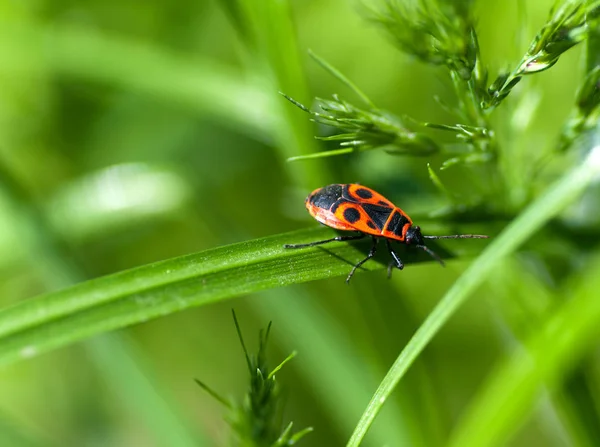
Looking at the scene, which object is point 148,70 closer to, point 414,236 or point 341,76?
point 341,76

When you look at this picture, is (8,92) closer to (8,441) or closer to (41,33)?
(41,33)

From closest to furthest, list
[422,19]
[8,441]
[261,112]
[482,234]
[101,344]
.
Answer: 1. [422,19]
2. [482,234]
3. [8,441]
4. [101,344]
5. [261,112]

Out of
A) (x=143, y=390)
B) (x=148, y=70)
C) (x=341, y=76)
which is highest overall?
(x=341, y=76)

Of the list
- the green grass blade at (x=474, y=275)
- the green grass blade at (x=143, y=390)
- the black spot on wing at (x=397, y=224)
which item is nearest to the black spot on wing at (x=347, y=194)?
the black spot on wing at (x=397, y=224)

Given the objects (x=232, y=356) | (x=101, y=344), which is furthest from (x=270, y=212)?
(x=101, y=344)

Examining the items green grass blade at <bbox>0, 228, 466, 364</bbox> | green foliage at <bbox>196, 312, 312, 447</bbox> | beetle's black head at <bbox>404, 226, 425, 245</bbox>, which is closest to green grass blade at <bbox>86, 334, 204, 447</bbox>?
green grass blade at <bbox>0, 228, 466, 364</bbox>

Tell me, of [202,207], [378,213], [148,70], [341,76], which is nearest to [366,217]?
[378,213]

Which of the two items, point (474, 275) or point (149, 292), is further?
point (149, 292)
